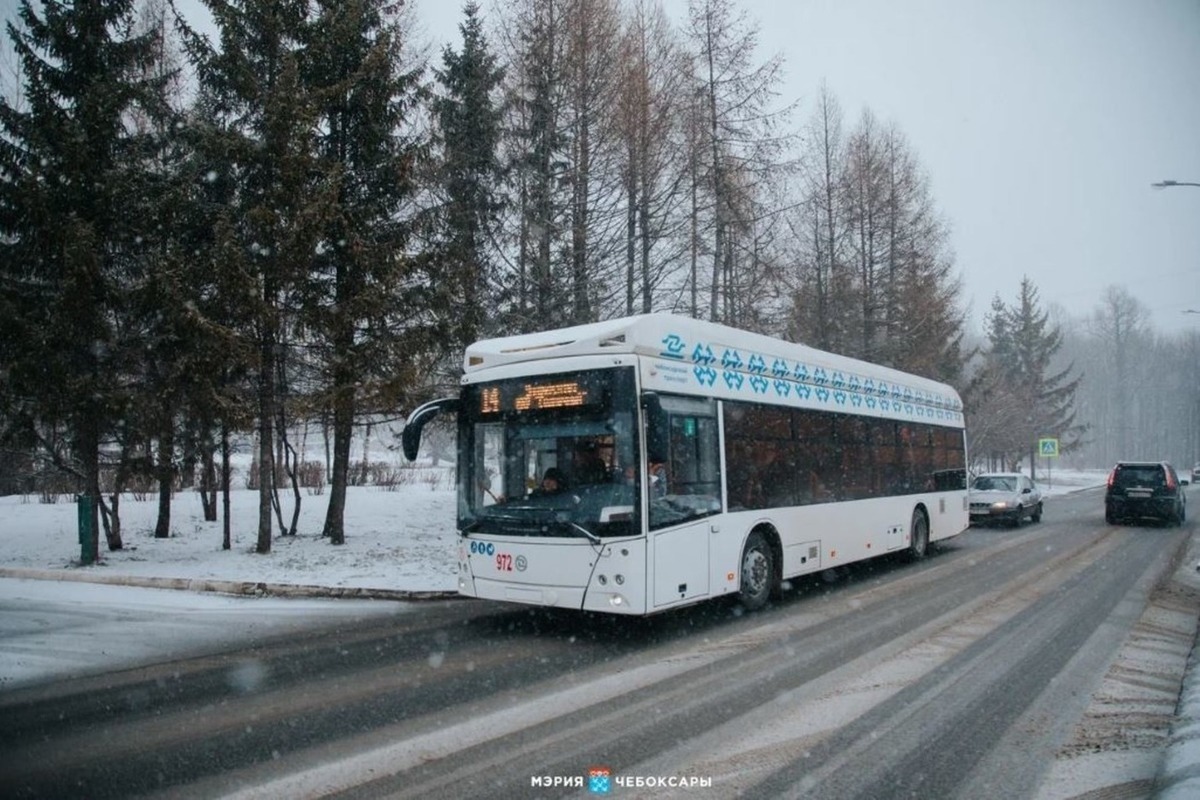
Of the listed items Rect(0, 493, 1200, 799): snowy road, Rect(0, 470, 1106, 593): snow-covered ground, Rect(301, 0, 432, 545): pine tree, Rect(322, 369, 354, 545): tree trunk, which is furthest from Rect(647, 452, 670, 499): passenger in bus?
Rect(322, 369, 354, 545): tree trunk

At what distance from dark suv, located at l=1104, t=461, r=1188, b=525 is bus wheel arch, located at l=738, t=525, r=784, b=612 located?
17.6 meters

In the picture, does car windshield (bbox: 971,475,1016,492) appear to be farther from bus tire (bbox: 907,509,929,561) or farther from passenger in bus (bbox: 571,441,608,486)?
passenger in bus (bbox: 571,441,608,486)

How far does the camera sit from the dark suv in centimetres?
2314

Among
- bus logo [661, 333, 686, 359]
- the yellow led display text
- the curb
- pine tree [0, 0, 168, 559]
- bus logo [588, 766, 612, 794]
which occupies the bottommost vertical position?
the curb

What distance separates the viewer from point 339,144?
1698 cm

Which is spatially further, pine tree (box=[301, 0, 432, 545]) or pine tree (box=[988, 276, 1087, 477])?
pine tree (box=[988, 276, 1087, 477])

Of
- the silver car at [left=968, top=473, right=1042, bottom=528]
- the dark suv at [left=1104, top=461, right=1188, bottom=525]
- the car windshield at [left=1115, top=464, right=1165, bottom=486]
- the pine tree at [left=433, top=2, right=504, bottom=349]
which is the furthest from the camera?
the silver car at [left=968, top=473, right=1042, bottom=528]

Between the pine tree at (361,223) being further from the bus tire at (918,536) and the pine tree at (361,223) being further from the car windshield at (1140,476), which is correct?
the car windshield at (1140,476)

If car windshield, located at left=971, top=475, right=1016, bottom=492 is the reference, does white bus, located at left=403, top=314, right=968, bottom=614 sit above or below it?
above

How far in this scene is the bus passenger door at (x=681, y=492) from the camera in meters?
8.25

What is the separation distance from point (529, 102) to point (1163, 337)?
382 feet

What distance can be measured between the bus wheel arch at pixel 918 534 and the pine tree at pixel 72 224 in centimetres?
1438

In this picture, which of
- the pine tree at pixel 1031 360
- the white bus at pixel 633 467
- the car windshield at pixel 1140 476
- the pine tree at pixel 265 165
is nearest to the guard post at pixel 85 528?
the pine tree at pixel 265 165

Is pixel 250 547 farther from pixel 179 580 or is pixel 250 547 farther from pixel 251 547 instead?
pixel 179 580
